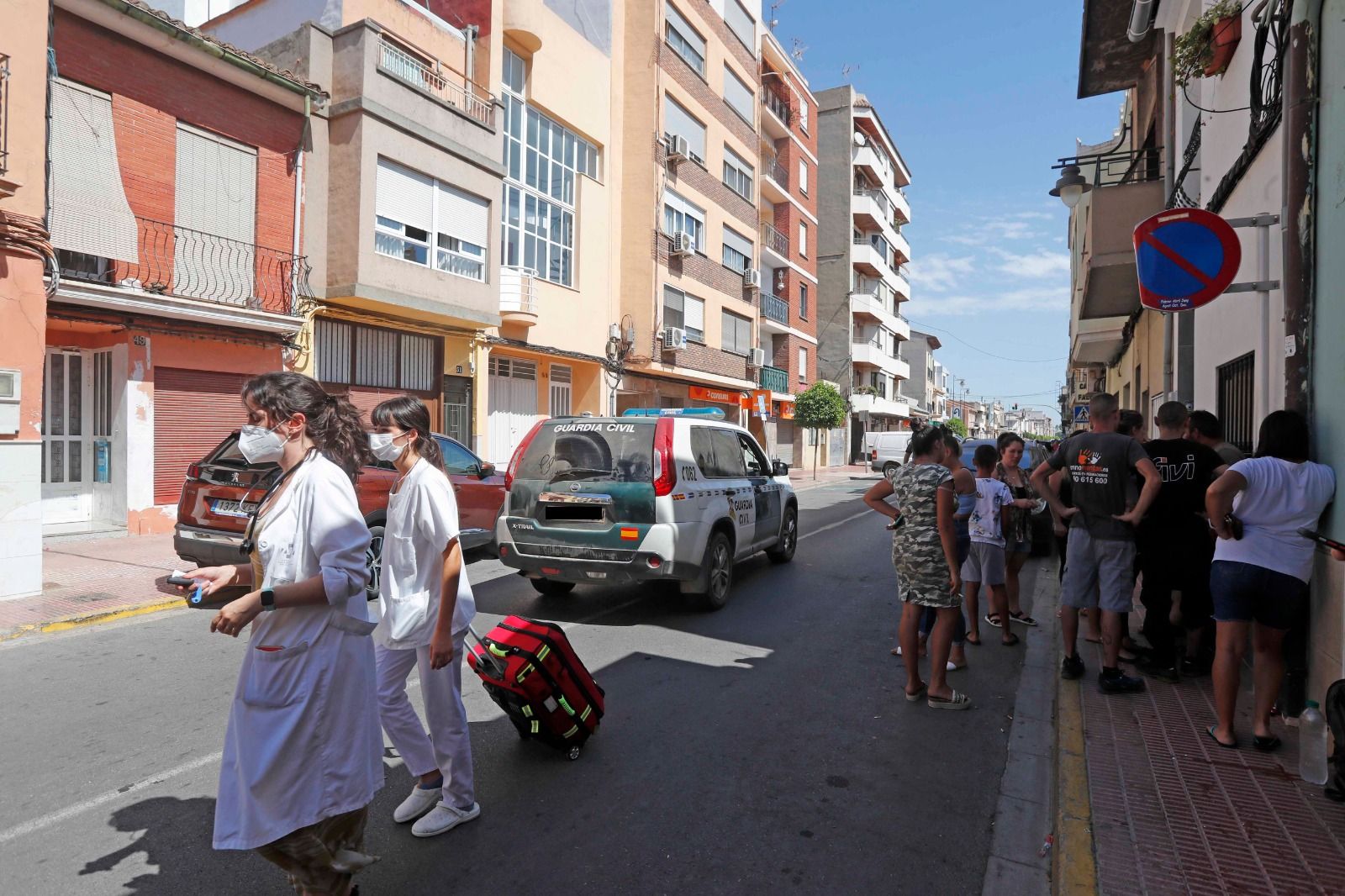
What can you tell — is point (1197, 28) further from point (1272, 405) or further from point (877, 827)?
point (877, 827)

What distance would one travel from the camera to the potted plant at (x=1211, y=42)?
646 centimetres

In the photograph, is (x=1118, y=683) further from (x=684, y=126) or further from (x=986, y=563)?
(x=684, y=126)

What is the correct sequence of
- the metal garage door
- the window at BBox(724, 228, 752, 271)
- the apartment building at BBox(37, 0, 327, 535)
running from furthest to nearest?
the window at BBox(724, 228, 752, 271), the metal garage door, the apartment building at BBox(37, 0, 327, 535)

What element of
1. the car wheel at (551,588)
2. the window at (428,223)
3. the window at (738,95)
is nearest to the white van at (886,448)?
the window at (738,95)

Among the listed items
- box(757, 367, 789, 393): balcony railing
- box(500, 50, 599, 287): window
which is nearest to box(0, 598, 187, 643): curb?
box(500, 50, 599, 287): window

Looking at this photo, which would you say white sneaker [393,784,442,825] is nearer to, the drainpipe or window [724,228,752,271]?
the drainpipe

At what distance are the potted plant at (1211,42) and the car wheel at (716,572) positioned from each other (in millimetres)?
6043

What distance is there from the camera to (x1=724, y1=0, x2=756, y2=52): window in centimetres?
2886

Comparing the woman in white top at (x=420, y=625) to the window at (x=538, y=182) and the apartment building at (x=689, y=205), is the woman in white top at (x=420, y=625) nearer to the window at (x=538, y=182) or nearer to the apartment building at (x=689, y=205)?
the window at (x=538, y=182)

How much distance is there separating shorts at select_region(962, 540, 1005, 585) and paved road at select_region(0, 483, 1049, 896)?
1.92ft

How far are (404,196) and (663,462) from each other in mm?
10694

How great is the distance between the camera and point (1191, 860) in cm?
310

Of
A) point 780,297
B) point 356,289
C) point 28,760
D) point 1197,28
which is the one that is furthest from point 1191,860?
point 780,297

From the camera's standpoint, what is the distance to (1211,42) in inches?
265
